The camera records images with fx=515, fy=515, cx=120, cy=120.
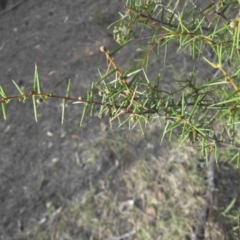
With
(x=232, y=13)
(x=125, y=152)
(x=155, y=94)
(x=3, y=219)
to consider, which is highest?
(x=155, y=94)

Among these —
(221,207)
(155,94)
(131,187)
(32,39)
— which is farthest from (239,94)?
(32,39)

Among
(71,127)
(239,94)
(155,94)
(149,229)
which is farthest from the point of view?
(71,127)

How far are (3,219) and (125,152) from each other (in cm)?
71

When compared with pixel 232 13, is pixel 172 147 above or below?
below

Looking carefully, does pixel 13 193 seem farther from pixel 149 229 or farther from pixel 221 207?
pixel 221 207

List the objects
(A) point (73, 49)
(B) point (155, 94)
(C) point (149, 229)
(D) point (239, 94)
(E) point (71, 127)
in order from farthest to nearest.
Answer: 1. (A) point (73, 49)
2. (E) point (71, 127)
3. (C) point (149, 229)
4. (B) point (155, 94)
5. (D) point (239, 94)

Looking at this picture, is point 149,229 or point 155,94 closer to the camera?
point 155,94

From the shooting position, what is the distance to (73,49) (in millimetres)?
3453

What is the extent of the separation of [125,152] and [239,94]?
1.81m

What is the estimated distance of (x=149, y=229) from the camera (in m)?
2.34

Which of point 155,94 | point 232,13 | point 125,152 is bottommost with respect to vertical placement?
point 125,152

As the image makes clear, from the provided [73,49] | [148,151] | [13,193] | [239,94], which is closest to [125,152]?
[148,151]

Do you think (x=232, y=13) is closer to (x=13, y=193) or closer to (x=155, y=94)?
(x=13, y=193)

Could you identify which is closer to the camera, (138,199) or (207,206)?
(207,206)
